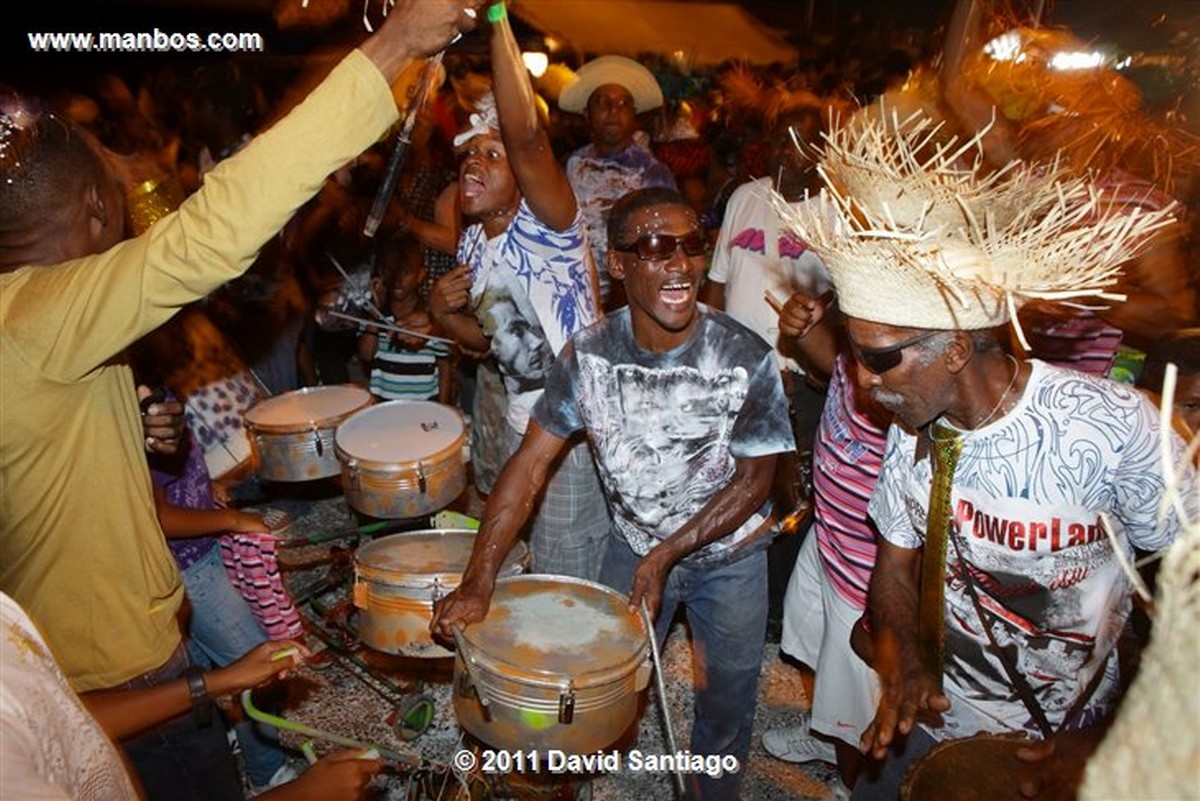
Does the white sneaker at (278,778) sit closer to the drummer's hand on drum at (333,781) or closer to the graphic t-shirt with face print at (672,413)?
the drummer's hand on drum at (333,781)

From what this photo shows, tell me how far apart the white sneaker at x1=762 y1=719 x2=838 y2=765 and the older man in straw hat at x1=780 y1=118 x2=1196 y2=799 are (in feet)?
4.44

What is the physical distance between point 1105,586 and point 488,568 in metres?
2.03

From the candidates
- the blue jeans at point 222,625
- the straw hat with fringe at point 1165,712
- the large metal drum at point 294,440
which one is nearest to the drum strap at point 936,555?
the straw hat with fringe at point 1165,712

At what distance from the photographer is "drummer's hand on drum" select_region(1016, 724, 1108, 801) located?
2105 mm

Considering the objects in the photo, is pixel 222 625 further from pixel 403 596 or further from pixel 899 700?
pixel 899 700


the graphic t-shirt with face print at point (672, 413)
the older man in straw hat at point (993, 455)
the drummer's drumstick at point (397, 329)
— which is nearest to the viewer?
the older man in straw hat at point (993, 455)

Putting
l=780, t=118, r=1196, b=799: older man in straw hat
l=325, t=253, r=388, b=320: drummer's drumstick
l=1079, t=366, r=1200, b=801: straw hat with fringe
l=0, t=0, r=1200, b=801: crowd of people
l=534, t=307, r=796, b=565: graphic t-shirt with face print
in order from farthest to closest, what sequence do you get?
l=325, t=253, r=388, b=320: drummer's drumstick < l=534, t=307, r=796, b=565: graphic t-shirt with face print < l=780, t=118, r=1196, b=799: older man in straw hat < l=0, t=0, r=1200, b=801: crowd of people < l=1079, t=366, r=1200, b=801: straw hat with fringe

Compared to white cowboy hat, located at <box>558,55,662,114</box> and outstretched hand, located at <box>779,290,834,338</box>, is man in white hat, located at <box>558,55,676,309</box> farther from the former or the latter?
outstretched hand, located at <box>779,290,834,338</box>

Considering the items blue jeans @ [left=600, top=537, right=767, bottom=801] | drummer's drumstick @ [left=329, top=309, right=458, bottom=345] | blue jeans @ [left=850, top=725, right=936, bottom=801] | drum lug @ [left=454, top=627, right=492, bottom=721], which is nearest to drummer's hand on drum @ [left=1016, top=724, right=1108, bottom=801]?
blue jeans @ [left=850, top=725, right=936, bottom=801]

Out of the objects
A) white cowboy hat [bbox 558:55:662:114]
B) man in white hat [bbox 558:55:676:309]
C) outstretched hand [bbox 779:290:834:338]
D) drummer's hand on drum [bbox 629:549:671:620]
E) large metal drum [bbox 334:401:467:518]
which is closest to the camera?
drummer's hand on drum [bbox 629:549:671:620]

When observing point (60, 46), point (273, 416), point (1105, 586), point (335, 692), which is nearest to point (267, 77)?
point (60, 46)

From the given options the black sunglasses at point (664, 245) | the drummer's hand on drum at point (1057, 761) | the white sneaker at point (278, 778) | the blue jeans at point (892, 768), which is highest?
the black sunglasses at point (664, 245)

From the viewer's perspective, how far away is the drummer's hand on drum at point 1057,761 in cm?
211

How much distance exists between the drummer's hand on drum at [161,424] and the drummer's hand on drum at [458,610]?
3.85ft
